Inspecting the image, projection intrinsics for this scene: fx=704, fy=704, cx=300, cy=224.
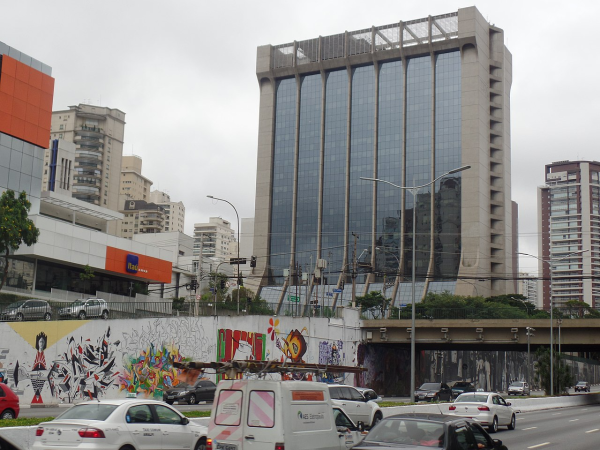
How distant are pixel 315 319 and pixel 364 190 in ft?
254

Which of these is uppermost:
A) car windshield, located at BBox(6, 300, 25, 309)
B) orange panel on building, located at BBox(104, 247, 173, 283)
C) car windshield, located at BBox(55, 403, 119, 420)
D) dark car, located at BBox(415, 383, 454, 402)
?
orange panel on building, located at BBox(104, 247, 173, 283)

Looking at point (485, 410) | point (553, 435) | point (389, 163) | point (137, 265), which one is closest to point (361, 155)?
point (389, 163)

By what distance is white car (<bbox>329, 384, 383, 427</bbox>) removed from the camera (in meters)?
23.7

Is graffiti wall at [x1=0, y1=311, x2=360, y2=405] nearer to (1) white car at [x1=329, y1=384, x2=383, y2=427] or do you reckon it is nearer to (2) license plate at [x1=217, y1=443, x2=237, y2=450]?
(1) white car at [x1=329, y1=384, x2=383, y2=427]

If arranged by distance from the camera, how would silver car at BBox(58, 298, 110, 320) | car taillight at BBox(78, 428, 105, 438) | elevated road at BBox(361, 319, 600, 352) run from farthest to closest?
elevated road at BBox(361, 319, 600, 352)
silver car at BBox(58, 298, 110, 320)
car taillight at BBox(78, 428, 105, 438)

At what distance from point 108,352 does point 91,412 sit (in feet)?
87.8

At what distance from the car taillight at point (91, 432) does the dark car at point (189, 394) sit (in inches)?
961

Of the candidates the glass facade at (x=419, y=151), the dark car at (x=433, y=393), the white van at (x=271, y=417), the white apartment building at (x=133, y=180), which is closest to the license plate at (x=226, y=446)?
the white van at (x=271, y=417)

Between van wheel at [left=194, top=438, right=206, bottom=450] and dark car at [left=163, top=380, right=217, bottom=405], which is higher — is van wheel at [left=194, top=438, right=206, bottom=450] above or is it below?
above

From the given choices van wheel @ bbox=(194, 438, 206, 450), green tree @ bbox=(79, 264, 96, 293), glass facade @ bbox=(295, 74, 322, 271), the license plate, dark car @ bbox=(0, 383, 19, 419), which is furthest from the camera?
glass facade @ bbox=(295, 74, 322, 271)

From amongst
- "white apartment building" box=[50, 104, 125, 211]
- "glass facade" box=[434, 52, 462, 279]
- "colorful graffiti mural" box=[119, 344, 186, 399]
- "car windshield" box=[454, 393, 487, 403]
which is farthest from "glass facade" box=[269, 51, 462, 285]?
"car windshield" box=[454, 393, 487, 403]

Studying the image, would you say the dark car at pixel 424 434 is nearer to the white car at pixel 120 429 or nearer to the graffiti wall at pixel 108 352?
the white car at pixel 120 429

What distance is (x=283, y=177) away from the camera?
131 metres

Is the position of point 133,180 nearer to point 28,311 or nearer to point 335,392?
point 28,311
